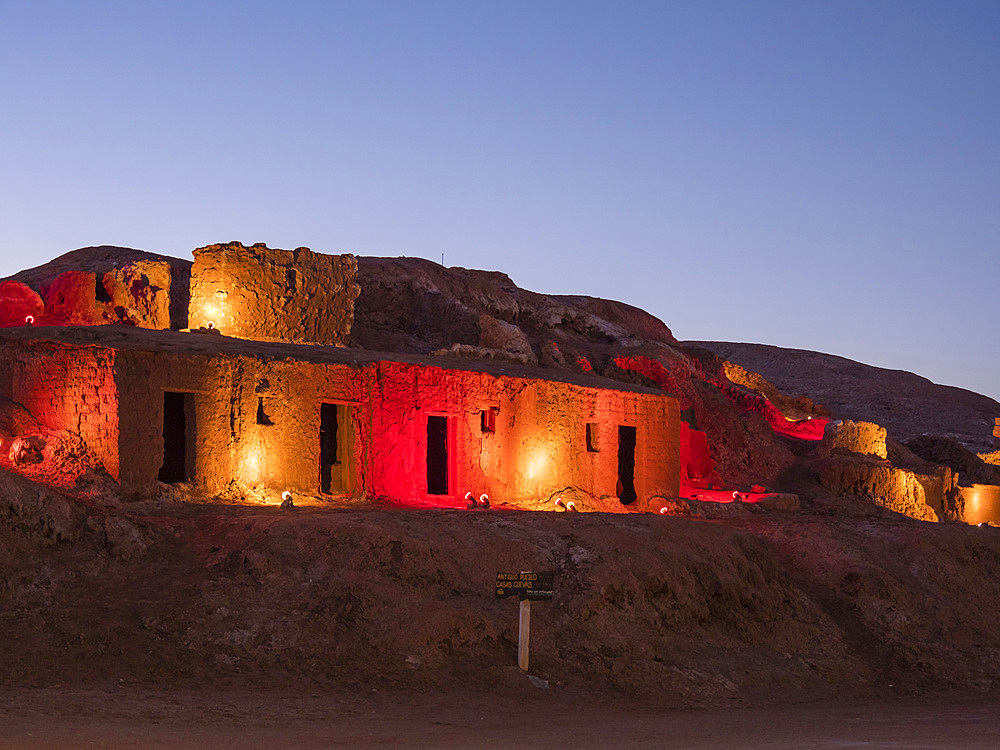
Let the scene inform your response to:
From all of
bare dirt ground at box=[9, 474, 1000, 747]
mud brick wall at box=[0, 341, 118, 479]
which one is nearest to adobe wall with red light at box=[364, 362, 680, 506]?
bare dirt ground at box=[9, 474, 1000, 747]

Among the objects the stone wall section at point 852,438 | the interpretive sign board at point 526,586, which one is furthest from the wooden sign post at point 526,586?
the stone wall section at point 852,438

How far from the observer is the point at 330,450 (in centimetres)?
2141

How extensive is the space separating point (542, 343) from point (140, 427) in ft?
64.7

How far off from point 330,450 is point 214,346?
12.0 ft

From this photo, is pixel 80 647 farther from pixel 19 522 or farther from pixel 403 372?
pixel 403 372

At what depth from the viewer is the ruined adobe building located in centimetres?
1733

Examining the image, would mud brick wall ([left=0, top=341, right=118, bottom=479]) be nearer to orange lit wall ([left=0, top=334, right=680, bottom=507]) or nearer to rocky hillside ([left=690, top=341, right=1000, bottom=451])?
orange lit wall ([left=0, top=334, right=680, bottom=507])

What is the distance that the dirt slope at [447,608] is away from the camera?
12164mm

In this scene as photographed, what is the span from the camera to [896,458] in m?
36.3

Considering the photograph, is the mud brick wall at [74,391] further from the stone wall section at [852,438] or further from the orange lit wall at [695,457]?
the stone wall section at [852,438]

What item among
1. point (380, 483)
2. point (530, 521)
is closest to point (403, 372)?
point (380, 483)

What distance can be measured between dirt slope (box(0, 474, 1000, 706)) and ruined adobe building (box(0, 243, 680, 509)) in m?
1.67

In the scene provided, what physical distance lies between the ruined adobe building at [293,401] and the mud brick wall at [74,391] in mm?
22

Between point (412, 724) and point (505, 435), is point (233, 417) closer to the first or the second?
point (505, 435)
